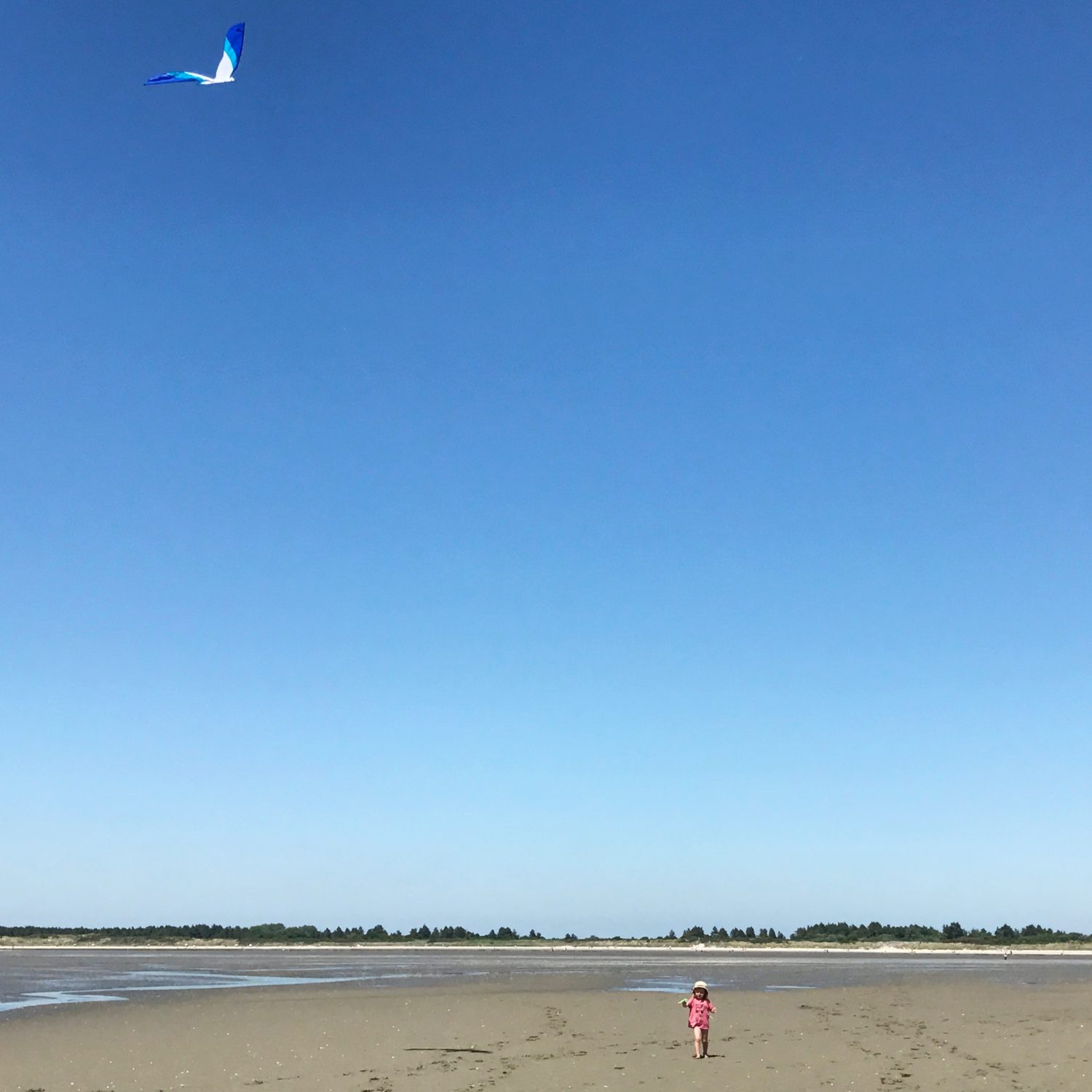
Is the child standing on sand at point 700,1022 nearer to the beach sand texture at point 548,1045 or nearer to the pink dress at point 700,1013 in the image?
the pink dress at point 700,1013

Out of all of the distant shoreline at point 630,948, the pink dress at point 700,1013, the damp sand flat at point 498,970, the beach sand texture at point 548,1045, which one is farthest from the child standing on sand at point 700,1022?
the distant shoreline at point 630,948

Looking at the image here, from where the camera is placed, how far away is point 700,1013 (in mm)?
23141

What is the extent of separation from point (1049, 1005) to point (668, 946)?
94.7 meters

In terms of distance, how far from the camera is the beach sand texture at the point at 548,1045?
20.4 metres

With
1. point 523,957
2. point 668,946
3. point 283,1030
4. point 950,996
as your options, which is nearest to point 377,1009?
point 283,1030

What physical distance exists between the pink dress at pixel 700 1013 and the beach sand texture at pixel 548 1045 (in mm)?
742

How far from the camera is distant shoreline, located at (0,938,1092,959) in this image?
99.9m

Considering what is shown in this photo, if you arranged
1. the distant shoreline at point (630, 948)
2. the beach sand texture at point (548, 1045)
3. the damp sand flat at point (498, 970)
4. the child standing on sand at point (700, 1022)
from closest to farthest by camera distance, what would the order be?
the beach sand texture at point (548, 1045), the child standing on sand at point (700, 1022), the damp sand flat at point (498, 970), the distant shoreline at point (630, 948)

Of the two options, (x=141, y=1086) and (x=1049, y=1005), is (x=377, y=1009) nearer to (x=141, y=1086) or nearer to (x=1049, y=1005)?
(x=141, y=1086)

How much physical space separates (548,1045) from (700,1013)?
4.62m

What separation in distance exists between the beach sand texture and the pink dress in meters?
0.74

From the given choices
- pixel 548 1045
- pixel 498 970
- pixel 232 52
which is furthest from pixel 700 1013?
pixel 498 970

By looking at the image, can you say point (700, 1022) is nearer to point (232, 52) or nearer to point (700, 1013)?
point (700, 1013)

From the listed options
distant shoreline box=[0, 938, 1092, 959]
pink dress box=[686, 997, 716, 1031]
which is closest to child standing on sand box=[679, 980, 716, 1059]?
pink dress box=[686, 997, 716, 1031]
